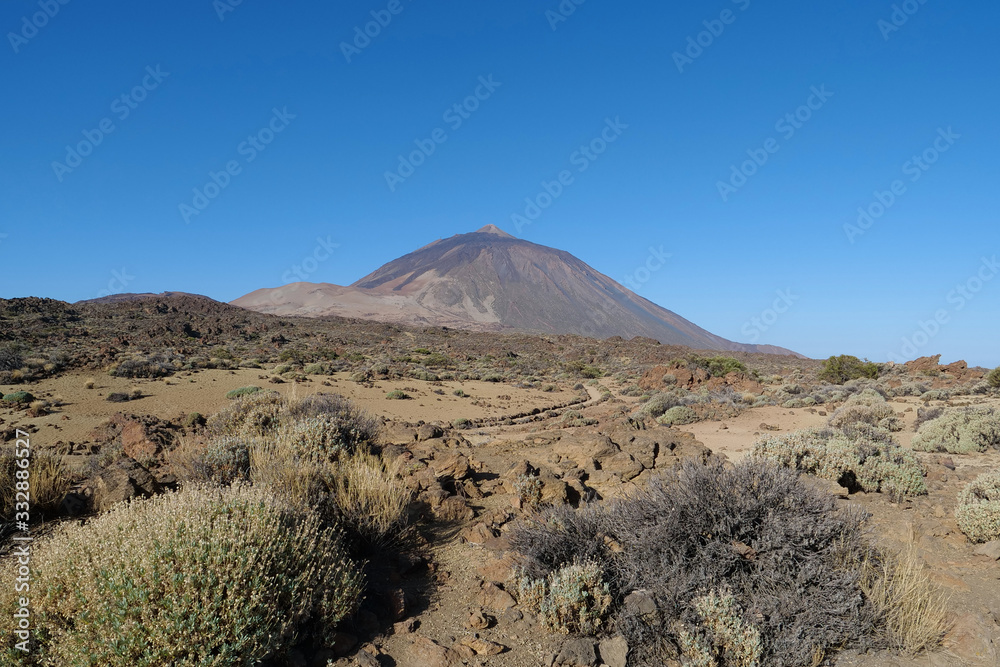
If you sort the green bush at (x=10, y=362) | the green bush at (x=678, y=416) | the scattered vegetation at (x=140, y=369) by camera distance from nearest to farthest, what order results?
the green bush at (x=678, y=416)
the green bush at (x=10, y=362)
the scattered vegetation at (x=140, y=369)

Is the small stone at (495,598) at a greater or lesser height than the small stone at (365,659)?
greater

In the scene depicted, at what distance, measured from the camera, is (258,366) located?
23.4 meters

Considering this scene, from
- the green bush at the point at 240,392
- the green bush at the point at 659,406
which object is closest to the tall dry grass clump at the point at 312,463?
the green bush at the point at 240,392

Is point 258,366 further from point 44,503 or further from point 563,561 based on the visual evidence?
point 563,561

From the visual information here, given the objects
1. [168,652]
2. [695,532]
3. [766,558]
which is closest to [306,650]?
[168,652]

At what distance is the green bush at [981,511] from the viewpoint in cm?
471

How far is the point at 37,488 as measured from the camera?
4535mm

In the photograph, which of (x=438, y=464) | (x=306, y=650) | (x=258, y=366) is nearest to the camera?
(x=306, y=650)

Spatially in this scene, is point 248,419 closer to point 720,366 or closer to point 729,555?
point 729,555

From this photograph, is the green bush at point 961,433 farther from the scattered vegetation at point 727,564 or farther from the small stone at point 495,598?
the small stone at point 495,598

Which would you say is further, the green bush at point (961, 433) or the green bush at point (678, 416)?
the green bush at point (678, 416)

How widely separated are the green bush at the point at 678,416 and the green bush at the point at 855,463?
720cm

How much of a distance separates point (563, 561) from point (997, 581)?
3.51 meters

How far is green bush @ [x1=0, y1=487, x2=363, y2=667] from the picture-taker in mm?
2475
